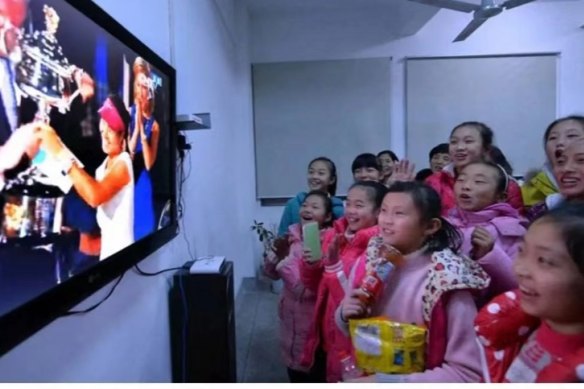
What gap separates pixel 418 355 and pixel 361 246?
22.2 inches

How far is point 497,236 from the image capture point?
4.52ft

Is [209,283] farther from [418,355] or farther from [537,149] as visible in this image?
[537,149]

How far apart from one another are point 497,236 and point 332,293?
599mm

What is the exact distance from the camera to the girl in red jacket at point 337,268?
144 cm

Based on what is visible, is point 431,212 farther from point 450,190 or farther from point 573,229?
point 450,190

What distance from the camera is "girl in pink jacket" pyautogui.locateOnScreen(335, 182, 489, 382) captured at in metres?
0.95

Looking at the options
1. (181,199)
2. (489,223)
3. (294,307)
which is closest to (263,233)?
(181,199)

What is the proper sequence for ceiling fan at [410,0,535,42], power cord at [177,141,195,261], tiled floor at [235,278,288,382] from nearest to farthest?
power cord at [177,141,195,261] < tiled floor at [235,278,288,382] < ceiling fan at [410,0,535,42]

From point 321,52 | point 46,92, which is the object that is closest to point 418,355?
point 46,92

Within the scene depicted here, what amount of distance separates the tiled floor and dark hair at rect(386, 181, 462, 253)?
1735mm

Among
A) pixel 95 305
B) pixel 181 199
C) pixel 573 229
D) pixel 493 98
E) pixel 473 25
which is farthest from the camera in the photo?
pixel 493 98

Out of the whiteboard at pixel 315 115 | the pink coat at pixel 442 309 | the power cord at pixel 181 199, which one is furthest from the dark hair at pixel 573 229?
the whiteboard at pixel 315 115

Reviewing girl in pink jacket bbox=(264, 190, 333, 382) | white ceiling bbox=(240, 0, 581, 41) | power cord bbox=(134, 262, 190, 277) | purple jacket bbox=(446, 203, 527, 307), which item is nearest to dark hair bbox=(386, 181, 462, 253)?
purple jacket bbox=(446, 203, 527, 307)

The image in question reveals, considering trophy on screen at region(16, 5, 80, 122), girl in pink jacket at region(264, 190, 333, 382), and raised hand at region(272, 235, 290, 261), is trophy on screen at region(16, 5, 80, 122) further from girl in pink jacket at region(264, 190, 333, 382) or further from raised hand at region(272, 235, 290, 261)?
raised hand at region(272, 235, 290, 261)
